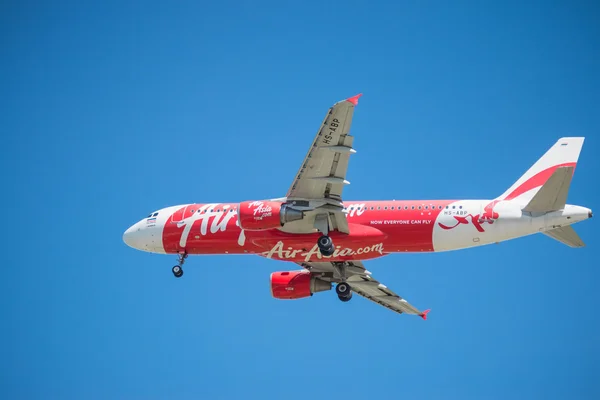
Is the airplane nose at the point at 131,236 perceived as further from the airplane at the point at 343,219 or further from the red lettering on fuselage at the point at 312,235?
the red lettering on fuselage at the point at 312,235

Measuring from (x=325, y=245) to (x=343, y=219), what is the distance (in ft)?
5.16

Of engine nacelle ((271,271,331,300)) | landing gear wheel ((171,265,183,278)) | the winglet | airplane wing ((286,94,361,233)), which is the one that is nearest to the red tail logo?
airplane wing ((286,94,361,233))

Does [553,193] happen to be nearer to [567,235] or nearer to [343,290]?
[567,235]

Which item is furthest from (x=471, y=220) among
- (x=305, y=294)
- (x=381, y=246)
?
(x=305, y=294)

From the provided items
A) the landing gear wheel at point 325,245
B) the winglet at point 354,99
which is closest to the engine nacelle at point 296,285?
the landing gear wheel at point 325,245

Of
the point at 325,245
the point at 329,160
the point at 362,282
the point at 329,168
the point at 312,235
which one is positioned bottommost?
the point at 325,245

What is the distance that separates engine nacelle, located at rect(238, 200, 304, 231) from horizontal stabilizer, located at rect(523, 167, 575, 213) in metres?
11.2

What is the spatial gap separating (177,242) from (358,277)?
1058 cm

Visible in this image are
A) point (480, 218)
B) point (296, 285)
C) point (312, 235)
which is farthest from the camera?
point (296, 285)

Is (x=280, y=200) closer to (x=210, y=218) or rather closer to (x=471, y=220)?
(x=210, y=218)

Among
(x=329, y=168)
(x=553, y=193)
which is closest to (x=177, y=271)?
(x=329, y=168)

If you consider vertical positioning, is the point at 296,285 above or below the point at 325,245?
above

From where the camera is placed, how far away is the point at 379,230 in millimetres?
44281

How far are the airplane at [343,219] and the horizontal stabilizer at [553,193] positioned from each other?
5 centimetres
